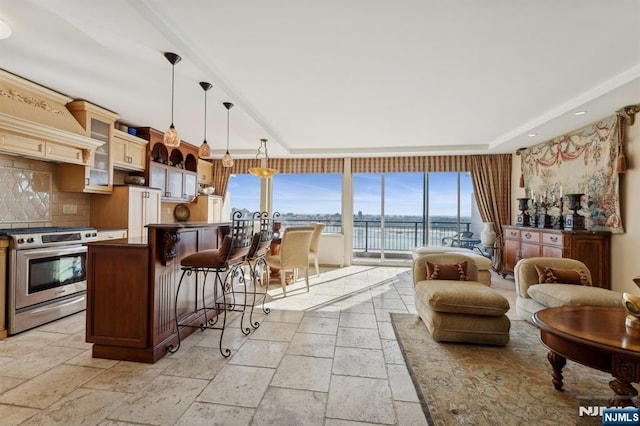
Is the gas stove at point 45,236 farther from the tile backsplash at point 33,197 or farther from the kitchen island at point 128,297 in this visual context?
the kitchen island at point 128,297

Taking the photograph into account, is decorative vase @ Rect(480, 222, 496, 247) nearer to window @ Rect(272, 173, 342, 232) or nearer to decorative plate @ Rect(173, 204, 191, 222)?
window @ Rect(272, 173, 342, 232)

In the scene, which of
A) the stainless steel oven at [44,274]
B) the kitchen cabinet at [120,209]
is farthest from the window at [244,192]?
the stainless steel oven at [44,274]

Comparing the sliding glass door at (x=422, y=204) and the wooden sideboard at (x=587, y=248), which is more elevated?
the sliding glass door at (x=422, y=204)

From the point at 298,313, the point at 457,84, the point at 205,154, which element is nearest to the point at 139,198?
the point at 205,154

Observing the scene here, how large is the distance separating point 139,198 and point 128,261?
2325 mm

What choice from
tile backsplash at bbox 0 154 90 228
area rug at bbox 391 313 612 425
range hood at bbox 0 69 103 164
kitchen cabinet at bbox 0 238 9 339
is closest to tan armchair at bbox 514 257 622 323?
area rug at bbox 391 313 612 425

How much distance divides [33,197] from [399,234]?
6.75 m

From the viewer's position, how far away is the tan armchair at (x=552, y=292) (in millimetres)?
2549

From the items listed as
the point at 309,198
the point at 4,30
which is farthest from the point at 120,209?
the point at 309,198

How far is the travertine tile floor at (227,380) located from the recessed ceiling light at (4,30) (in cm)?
246

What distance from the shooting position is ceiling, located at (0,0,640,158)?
1944 mm

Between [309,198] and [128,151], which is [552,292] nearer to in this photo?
[309,198]

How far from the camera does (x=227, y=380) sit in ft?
6.69

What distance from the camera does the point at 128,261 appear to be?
2311 mm
